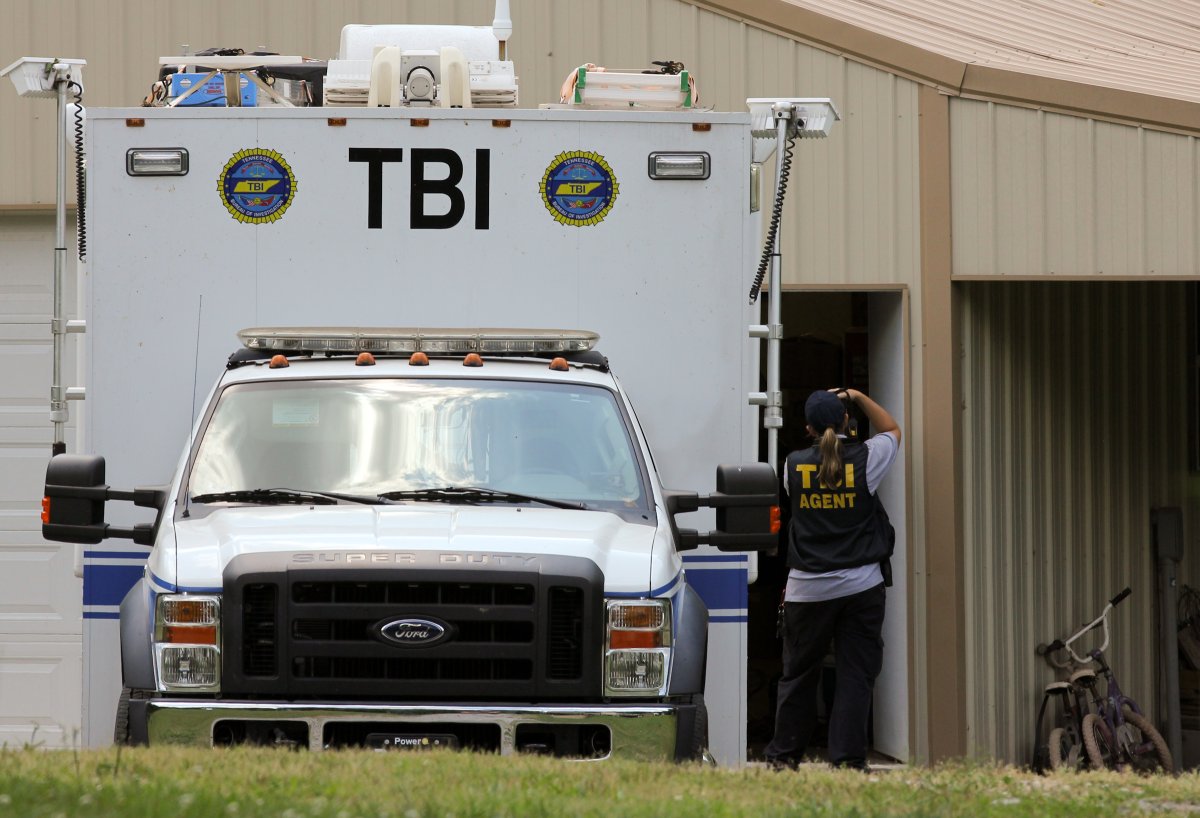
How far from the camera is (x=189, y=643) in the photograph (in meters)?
6.18

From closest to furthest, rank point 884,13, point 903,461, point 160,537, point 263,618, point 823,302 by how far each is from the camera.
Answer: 1. point 263,618
2. point 160,537
3. point 903,461
4. point 884,13
5. point 823,302

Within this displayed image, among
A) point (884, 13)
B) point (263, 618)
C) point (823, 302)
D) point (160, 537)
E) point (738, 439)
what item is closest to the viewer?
point (263, 618)

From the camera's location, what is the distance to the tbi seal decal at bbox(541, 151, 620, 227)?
789 centimetres

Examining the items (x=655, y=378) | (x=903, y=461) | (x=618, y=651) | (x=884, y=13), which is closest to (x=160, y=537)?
(x=618, y=651)

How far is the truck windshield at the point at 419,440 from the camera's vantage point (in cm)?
693

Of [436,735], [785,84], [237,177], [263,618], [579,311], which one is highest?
[785,84]

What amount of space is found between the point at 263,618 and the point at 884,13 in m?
8.19

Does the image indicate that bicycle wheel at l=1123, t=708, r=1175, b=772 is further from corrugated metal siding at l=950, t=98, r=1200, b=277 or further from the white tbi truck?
the white tbi truck

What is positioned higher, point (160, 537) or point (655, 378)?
point (655, 378)

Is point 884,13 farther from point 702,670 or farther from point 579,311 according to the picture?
point 702,670

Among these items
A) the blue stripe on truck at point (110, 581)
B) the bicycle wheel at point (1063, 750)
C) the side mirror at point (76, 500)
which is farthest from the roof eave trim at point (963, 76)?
the side mirror at point (76, 500)

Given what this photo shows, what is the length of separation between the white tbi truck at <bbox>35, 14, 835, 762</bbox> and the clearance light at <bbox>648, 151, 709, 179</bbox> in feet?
0.04

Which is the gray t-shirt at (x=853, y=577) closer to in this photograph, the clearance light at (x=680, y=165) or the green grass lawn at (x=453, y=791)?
the clearance light at (x=680, y=165)

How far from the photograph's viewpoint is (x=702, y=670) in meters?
6.46
